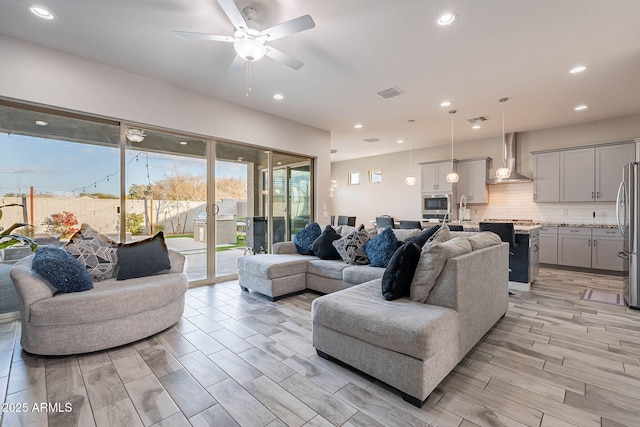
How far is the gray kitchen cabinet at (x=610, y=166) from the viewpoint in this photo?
5.03 metres

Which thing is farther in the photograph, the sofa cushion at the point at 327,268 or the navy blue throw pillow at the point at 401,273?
the sofa cushion at the point at 327,268

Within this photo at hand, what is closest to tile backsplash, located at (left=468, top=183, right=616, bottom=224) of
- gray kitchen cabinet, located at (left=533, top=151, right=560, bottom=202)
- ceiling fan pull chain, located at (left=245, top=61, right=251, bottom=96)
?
gray kitchen cabinet, located at (left=533, top=151, right=560, bottom=202)

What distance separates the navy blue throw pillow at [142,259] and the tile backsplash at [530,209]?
6.73 meters

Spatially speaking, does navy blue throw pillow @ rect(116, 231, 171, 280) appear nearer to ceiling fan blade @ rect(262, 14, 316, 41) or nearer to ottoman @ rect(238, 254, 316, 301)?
ottoman @ rect(238, 254, 316, 301)

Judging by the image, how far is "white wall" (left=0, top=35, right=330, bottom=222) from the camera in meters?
2.94

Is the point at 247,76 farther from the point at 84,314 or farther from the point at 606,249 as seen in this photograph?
the point at 606,249

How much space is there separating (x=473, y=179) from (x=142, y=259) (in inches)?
268

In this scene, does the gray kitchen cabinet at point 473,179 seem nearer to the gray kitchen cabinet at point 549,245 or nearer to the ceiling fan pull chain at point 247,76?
the gray kitchen cabinet at point 549,245

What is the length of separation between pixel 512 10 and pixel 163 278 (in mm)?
4106

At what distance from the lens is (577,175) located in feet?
18.0

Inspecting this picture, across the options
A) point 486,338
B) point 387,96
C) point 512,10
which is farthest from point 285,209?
point 512,10

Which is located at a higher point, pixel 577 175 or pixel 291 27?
pixel 291 27

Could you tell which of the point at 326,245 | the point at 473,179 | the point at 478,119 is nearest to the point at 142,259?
the point at 326,245

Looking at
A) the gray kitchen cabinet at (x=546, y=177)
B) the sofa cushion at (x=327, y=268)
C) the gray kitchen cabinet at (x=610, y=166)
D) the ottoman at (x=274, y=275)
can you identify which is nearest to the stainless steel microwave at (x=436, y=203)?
the gray kitchen cabinet at (x=546, y=177)
